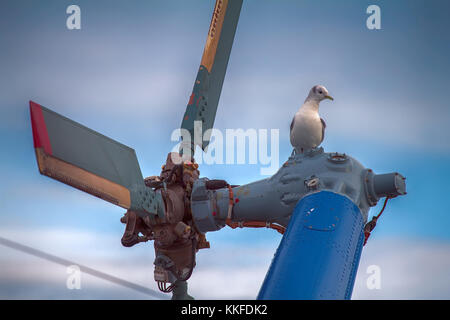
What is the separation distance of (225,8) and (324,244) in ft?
26.6

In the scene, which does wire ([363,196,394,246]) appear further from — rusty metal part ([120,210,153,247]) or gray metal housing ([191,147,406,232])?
rusty metal part ([120,210,153,247])

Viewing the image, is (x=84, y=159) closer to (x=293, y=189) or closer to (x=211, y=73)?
(x=293, y=189)

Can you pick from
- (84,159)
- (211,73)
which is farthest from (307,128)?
(84,159)

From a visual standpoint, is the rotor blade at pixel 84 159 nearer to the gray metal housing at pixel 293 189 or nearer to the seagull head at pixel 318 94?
the gray metal housing at pixel 293 189

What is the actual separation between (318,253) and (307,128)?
15.2 feet

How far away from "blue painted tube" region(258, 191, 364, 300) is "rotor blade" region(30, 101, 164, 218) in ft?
9.50

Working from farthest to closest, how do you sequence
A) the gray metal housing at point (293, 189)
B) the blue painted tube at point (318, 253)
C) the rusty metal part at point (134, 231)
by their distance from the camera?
1. the rusty metal part at point (134, 231)
2. the gray metal housing at point (293, 189)
3. the blue painted tube at point (318, 253)

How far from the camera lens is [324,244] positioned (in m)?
9.75

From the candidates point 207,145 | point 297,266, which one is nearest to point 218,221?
point 207,145

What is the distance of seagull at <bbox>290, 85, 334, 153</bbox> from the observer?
44.4 ft

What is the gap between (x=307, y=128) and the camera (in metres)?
13.5

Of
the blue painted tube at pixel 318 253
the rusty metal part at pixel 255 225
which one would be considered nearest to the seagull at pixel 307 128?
the rusty metal part at pixel 255 225

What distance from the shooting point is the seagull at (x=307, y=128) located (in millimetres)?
13547

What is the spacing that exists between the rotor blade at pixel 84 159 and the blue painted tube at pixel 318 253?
9.50ft
